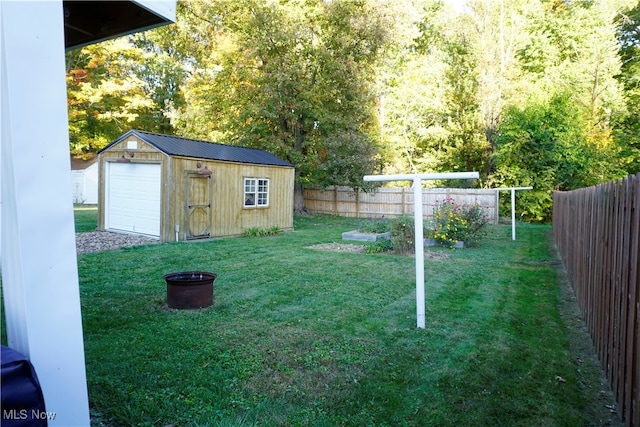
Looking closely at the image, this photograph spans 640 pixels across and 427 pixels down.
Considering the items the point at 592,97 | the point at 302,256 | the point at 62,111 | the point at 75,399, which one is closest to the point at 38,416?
the point at 75,399

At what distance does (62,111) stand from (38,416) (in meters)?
1.11

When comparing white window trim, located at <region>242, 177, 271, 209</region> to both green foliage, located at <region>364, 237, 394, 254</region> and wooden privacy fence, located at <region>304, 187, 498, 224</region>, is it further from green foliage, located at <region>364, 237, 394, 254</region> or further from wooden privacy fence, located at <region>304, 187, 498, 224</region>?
wooden privacy fence, located at <region>304, 187, 498, 224</region>

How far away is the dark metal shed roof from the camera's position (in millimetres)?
10945

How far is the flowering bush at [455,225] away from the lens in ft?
34.2

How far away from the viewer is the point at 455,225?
34.4 ft

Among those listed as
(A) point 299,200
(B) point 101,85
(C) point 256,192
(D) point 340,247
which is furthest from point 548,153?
(B) point 101,85

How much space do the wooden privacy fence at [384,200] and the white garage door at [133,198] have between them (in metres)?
11.3

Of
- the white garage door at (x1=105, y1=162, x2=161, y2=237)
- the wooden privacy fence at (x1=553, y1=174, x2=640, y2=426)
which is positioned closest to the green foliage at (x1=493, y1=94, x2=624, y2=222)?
the white garage door at (x1=105, y1=162, x2=161, y2=237)

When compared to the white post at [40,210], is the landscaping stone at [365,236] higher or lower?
lower

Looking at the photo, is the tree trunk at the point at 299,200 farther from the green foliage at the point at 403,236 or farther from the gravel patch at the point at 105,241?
the green foliage at the point at 403,236

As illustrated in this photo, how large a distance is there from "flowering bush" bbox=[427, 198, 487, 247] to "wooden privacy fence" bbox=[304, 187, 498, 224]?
22.1ft

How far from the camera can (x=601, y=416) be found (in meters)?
2.76

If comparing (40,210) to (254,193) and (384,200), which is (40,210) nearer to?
(254,193)

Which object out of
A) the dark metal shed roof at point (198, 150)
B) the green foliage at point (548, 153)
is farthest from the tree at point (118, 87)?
the green foliage at point (548, 153)
